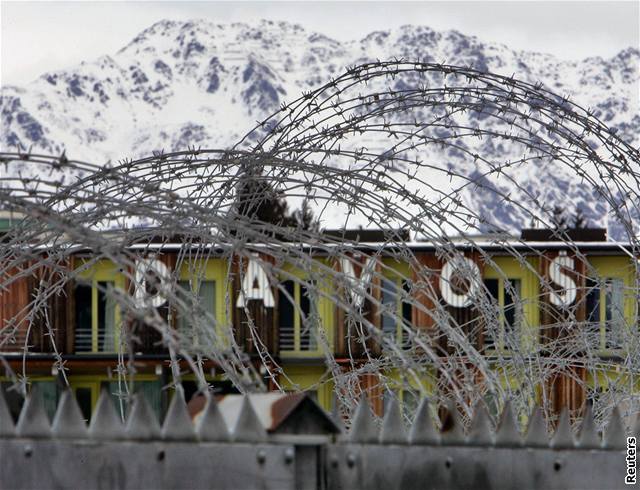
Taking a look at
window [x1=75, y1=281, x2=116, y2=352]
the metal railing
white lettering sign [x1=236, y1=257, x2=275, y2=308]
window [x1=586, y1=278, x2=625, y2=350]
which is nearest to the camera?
the metal railing

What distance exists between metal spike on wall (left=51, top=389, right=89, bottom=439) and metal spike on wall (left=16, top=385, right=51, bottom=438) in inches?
1.8

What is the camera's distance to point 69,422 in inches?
231

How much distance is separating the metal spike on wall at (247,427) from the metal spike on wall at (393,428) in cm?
56

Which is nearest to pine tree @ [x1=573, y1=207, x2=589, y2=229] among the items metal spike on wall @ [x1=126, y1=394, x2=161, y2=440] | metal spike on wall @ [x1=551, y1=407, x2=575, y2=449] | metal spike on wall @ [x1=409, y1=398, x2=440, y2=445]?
metal spike on wall @ [x1=551, y1=407, x2=575, y2=449]

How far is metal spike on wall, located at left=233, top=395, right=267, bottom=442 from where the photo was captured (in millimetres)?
5809

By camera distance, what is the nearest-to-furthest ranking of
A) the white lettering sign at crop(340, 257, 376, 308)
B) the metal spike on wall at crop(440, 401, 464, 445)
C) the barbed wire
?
the metal spike on wall at crop(440, 401, 464, 445)
the barbed wire
the white lettering sign at crop(340, 257, 376, 308)

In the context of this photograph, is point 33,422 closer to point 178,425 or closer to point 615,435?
point 178,425

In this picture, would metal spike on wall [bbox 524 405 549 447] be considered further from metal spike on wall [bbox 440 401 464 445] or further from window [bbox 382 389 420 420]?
window [bbox 382 389 420 420]

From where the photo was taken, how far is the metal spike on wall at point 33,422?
588 cm

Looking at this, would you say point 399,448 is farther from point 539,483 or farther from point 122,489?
point 122,489

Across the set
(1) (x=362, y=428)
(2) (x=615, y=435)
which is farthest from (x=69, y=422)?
(2) (x=615, y=435)

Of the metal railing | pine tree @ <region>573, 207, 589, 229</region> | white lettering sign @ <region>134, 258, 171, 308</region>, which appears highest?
pine tree @ <region>573, 207, 589, 229</region>

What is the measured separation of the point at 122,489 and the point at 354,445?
40.9 inches

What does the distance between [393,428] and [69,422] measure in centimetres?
144
